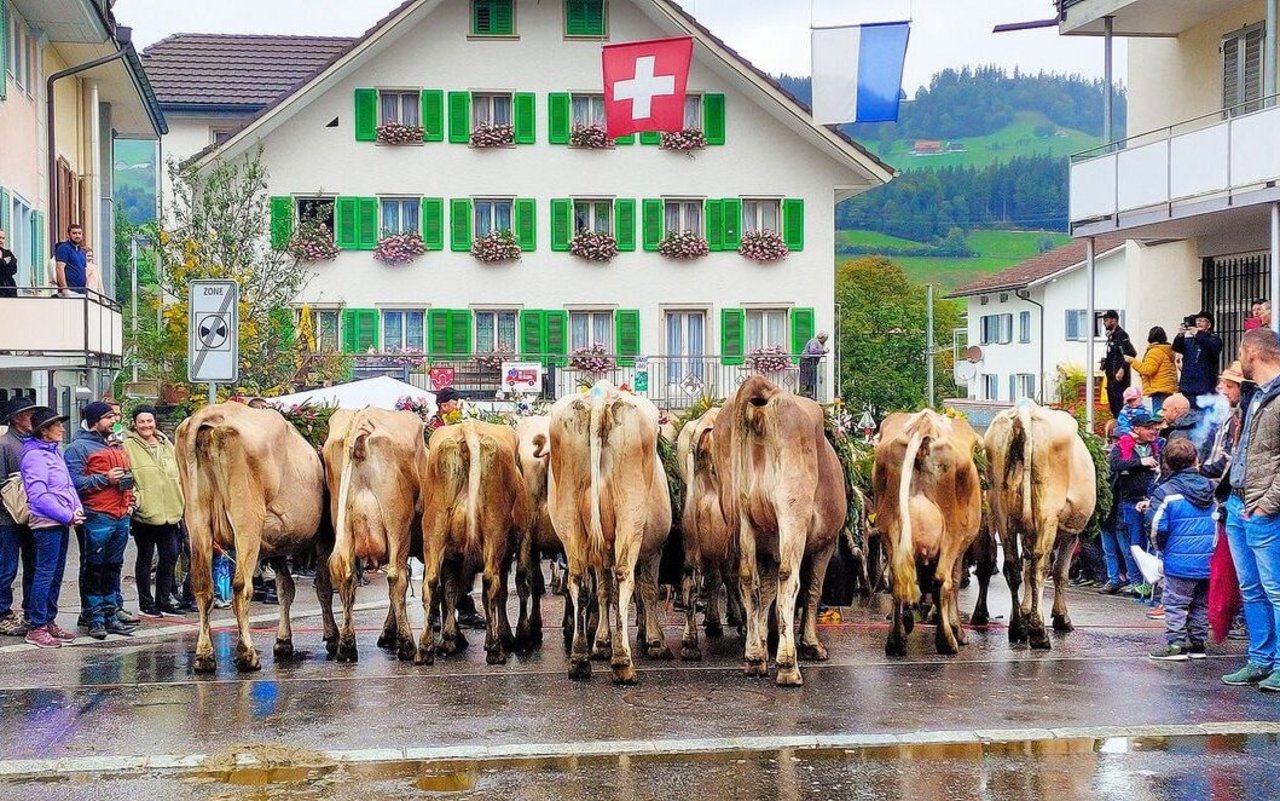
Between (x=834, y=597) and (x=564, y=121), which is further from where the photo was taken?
(x=564, y=121)

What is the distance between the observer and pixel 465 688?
11445mm

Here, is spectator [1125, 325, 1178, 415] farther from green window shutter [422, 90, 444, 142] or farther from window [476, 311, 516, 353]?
green window shutter [422, 90, 444, 142]

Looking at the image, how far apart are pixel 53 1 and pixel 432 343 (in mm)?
16155

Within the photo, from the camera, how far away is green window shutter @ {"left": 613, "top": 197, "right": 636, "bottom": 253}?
40469mm

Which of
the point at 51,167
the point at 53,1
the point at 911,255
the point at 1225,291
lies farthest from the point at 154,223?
the point at 911,255

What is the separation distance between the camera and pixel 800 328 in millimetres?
40938

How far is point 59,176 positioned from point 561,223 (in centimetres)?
1421

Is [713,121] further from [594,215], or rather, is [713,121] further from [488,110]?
[488,110]

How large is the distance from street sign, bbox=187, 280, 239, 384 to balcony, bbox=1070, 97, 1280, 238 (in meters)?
13.5

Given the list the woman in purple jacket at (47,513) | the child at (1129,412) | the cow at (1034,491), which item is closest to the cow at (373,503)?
the woman in purple jacket at (47,513)

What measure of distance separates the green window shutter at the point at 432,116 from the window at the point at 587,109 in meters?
3.09

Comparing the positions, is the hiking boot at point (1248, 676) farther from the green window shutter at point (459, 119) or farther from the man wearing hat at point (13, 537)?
the green window shutter at point (459, 119)

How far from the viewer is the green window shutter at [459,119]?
131ft

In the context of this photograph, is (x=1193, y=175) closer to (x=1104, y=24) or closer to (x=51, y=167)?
(x=1104, y=24)
